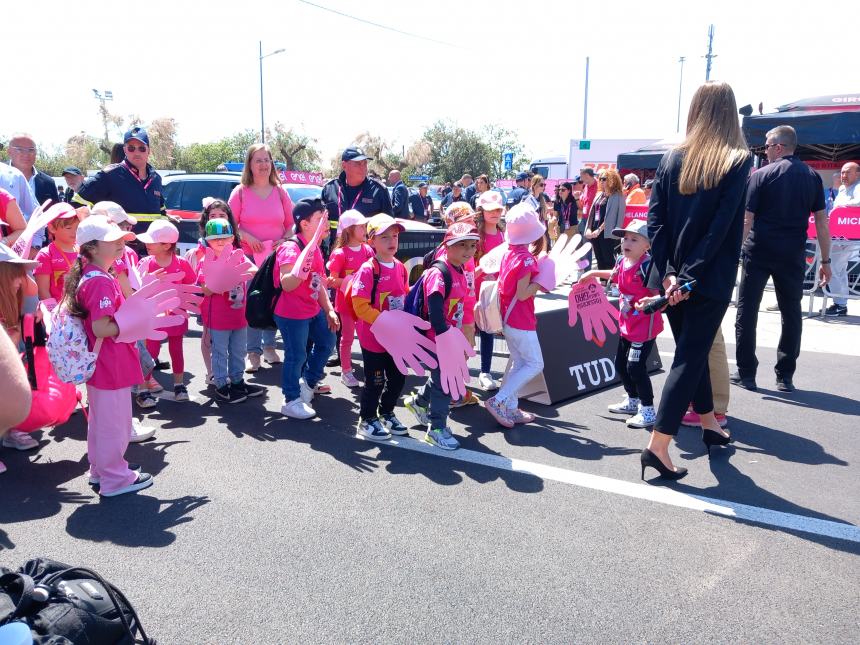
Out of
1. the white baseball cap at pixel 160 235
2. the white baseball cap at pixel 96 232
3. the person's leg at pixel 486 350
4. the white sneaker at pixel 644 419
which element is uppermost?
the white baseball cap at pixel 96 232

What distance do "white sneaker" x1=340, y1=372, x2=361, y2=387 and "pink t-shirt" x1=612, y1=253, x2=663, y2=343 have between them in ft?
7.73

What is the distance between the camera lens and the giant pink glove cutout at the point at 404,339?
436cm

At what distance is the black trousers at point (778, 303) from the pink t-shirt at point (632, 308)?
1258 millimetres

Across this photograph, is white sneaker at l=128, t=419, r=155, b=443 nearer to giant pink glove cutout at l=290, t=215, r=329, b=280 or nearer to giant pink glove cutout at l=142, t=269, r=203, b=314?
giant pink glove cutout at l=142, t=269, r=203, b=314

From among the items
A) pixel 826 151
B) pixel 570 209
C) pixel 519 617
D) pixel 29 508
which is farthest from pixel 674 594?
pixel 826 151

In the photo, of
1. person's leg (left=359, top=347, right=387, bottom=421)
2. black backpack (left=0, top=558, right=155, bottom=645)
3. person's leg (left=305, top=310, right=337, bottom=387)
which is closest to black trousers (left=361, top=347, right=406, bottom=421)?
person's leg (left=359, top=347, right=387, bottom=421)

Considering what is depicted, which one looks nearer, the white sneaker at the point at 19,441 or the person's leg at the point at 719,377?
the white sneaker at the point at 19,441

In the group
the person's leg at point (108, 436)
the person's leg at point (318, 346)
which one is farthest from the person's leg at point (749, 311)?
the person's leg at point (108, 436)

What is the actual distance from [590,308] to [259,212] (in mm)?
3014

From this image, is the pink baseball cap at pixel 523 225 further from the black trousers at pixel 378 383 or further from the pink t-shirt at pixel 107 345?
the pink t-shirt at pixel 107 345

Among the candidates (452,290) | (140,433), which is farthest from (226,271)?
(452,290)

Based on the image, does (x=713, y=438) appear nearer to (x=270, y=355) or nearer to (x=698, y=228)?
(x=698, y=228)

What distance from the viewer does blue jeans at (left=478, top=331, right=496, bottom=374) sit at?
19.9 feet

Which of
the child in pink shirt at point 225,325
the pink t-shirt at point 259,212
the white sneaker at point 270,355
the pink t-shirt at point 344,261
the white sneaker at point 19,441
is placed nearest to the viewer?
the white sneaker at point 19,441
